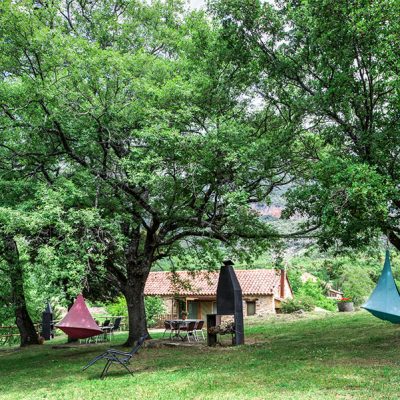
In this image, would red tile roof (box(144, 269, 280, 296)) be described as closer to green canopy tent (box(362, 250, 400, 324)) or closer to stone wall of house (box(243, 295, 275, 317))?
stone wall of house (box(243, 295, 275, 317))

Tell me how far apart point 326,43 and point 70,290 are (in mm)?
7802

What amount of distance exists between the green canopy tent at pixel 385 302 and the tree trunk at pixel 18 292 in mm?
9053

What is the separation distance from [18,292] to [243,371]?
31.8ft

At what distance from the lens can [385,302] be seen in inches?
397

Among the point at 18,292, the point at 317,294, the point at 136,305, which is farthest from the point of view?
the point at 317,294

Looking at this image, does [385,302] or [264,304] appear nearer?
[385,302]

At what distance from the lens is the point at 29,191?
1332 centimetres

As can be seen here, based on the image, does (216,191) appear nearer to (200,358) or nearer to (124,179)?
(124,179)

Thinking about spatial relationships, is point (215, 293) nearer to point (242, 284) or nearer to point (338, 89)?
point (242, 284)

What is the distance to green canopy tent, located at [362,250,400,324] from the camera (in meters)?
9.92

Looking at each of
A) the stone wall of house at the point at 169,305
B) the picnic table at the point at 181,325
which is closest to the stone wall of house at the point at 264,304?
the stone wall of house at the point at 169,305

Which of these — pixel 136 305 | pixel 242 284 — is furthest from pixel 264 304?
pixel 136 305

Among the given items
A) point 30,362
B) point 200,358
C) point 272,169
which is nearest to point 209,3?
point 272,169

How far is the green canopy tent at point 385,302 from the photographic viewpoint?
992cm
